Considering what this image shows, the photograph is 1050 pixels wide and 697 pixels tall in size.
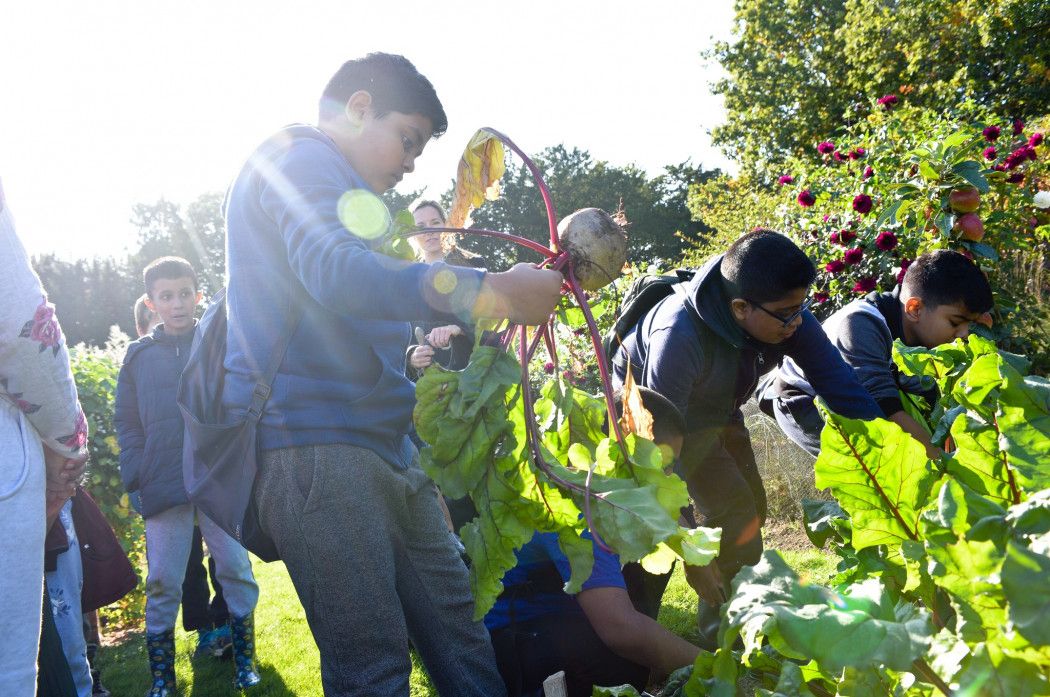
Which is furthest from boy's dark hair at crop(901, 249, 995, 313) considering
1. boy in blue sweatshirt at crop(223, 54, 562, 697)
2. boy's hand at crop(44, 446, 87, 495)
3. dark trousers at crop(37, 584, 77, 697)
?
dark trousers at crop(37, 584, 77, 697)

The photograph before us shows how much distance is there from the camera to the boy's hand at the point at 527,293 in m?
1.09

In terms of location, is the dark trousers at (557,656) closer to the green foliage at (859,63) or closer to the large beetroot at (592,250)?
the large beetroot at (592,250)

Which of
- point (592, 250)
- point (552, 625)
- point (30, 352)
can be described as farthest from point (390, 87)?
point (552, 625)

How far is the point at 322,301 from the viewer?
138 centimetres

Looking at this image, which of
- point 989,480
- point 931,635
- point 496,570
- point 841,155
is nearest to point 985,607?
point 931,635

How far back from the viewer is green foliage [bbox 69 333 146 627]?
6.05 metres

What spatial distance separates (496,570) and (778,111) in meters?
24.1

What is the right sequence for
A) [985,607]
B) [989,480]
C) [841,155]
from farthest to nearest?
[841,155]
[989,480]
[985,607]

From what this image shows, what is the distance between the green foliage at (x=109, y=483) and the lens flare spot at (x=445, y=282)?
556 cm

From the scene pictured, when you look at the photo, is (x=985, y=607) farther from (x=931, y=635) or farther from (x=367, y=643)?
(x=367, y=643)

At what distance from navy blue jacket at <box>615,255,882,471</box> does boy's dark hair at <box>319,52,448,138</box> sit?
1.20 m

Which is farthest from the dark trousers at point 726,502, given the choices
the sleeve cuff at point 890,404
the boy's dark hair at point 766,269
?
the boy's dark hair at point 766,269

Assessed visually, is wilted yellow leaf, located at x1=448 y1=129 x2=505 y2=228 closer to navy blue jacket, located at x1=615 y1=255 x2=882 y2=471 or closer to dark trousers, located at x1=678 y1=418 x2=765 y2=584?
navy blue jacket, located at x1=615 y1=255 x2=882 y2=471

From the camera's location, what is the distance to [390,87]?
176 centimetres
